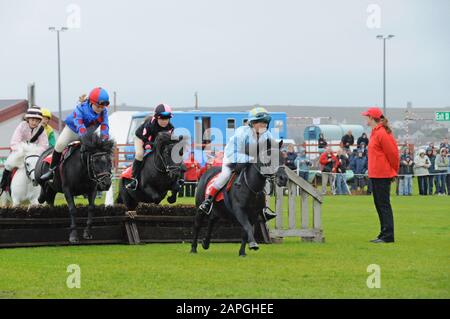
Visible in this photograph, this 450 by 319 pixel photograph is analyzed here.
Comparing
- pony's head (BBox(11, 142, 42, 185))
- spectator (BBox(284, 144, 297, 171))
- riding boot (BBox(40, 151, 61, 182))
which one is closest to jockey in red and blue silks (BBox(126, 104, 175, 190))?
riding boot (BBox(40, 151, 61, 182))

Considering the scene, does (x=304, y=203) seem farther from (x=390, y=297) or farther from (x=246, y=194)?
(x=390, y=297)

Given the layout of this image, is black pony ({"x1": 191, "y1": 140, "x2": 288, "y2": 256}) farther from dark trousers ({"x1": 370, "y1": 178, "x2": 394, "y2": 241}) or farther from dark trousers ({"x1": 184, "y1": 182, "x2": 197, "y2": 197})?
dark trousers ({"x1": 184, "y1": 182, "x2": 197, "y2": 197})

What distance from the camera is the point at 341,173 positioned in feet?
127

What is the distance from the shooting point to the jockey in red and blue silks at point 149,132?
59.1 ft

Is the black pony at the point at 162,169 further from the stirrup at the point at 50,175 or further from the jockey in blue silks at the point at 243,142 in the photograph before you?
the jockey in blue silks at the point at 243,142

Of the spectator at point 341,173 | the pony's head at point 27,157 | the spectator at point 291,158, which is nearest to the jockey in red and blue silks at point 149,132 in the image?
the pony's head at point 27,157

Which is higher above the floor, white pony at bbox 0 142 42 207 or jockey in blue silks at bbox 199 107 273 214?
jockey in blue silks at bbox 199 107 273 214

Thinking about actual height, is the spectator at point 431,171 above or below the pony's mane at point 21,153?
below

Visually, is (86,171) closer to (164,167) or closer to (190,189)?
(164,167)

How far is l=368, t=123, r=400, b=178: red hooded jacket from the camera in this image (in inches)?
724

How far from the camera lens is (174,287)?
11711mm

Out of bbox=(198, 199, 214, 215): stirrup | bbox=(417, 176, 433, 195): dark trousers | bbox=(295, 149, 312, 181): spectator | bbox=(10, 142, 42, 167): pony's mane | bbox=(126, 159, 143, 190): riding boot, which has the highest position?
bbox=(10, 142, 42, 167): pony's mane

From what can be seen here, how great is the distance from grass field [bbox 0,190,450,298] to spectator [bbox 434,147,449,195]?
18720mm

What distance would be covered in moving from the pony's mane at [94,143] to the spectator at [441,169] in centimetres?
2393
